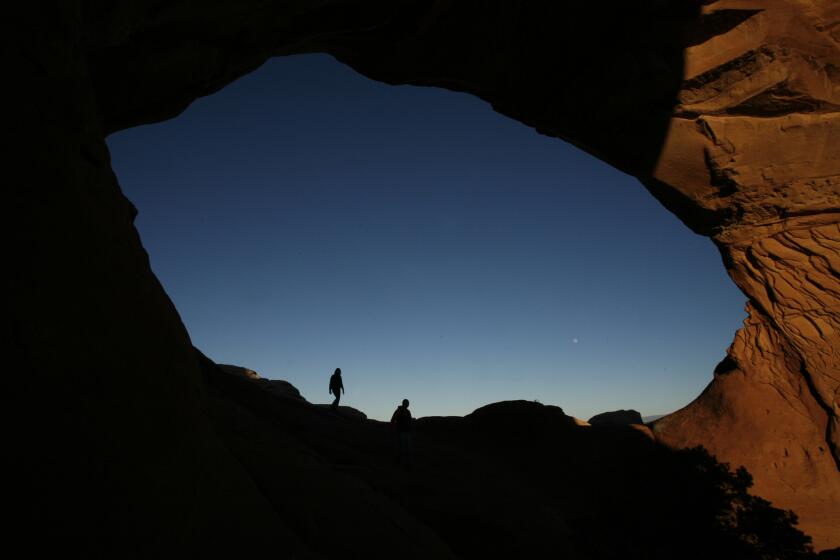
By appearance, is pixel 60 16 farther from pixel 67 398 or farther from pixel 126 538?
pixel 126 538

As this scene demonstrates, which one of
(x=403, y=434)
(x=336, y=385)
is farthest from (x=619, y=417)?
(x=403, y=434)

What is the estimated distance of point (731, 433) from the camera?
563 inches

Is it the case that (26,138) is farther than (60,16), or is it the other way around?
(60,16)

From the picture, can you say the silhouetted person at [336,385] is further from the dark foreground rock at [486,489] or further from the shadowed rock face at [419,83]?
the shadowed rock face at [419,83]

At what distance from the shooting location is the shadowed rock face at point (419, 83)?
274 centimetres

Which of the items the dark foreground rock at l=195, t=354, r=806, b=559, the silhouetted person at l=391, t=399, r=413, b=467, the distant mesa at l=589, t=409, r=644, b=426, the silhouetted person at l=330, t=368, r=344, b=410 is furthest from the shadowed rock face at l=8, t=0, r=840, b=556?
the distant mesa at l=589, t=409, r=644, b=426

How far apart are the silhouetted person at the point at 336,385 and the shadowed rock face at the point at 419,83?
10477 millimetres

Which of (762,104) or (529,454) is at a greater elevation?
(762,104)

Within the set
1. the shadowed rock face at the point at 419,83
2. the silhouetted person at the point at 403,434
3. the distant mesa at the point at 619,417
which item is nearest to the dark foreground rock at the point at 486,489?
the silhouetted person at the point at 403,434

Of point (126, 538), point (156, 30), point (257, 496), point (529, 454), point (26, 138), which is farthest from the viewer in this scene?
point (529, 454)

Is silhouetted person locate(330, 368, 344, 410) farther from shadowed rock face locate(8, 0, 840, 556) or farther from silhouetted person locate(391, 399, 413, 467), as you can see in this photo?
shadowed rock face locate(8, 0, 840, 556)

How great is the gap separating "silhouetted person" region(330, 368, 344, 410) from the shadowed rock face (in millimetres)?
10477

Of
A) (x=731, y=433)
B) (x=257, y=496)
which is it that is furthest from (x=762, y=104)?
(x=257, y=496)

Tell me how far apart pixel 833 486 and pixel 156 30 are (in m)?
18.9
